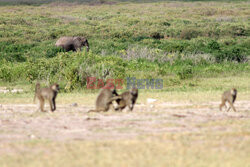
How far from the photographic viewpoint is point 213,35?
4153 cm

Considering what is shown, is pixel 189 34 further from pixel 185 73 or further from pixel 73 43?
pixel 185 73

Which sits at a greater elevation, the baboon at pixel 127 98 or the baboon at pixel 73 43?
the baboon at pixel 127 98

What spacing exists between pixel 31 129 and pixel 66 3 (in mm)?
79810

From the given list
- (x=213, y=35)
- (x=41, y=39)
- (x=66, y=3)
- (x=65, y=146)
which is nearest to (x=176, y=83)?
(x=65, y=146)

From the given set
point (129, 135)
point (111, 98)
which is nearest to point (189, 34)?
point (111, 98)

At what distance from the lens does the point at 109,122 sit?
9.93m

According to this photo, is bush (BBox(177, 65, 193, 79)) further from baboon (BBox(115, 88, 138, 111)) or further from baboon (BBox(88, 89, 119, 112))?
baboon (BBox(88, 89, 119, 112))

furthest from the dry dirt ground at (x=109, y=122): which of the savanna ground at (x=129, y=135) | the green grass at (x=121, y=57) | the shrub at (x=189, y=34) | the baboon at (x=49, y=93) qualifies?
the shrub at (x=189, y=34)

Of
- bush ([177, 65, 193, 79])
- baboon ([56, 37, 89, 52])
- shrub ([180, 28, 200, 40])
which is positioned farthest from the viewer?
shrub ([180, 28, 200, 40])

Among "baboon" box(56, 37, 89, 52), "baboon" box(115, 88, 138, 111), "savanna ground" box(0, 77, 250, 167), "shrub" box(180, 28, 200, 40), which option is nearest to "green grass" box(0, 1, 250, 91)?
"shrub" box(180, 28, 200, 40)

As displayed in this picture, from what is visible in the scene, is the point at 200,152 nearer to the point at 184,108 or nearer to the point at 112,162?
the point at 112,162

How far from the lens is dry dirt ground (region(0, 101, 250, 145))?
8.95m

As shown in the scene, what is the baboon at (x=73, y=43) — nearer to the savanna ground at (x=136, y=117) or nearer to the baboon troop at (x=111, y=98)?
the savanna ground at (x=136, y=117)

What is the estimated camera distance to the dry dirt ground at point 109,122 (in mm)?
8953
